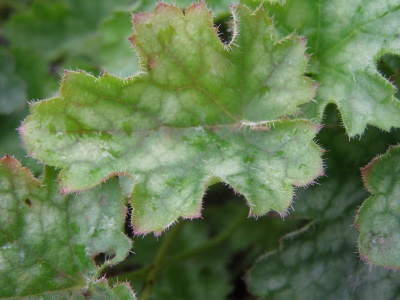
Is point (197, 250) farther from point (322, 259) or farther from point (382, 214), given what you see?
point (382, 214)

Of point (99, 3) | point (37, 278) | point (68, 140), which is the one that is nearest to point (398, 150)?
point (68, 140)

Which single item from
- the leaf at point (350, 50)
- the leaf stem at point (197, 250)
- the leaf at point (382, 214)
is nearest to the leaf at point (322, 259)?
the leaf at point (382, 214)

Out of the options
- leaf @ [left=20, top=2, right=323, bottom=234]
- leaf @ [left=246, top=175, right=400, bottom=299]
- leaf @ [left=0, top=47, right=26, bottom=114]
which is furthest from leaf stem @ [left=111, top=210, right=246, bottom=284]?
leaf @ [left=0, top=47, right=26, bottom=114]

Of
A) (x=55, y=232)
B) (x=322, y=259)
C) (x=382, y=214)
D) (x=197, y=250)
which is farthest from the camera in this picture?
(x=197, y=250)

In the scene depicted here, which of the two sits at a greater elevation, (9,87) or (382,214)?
(9,87)

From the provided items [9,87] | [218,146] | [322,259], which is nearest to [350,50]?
[218,146]

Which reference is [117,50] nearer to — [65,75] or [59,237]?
[65,75]
